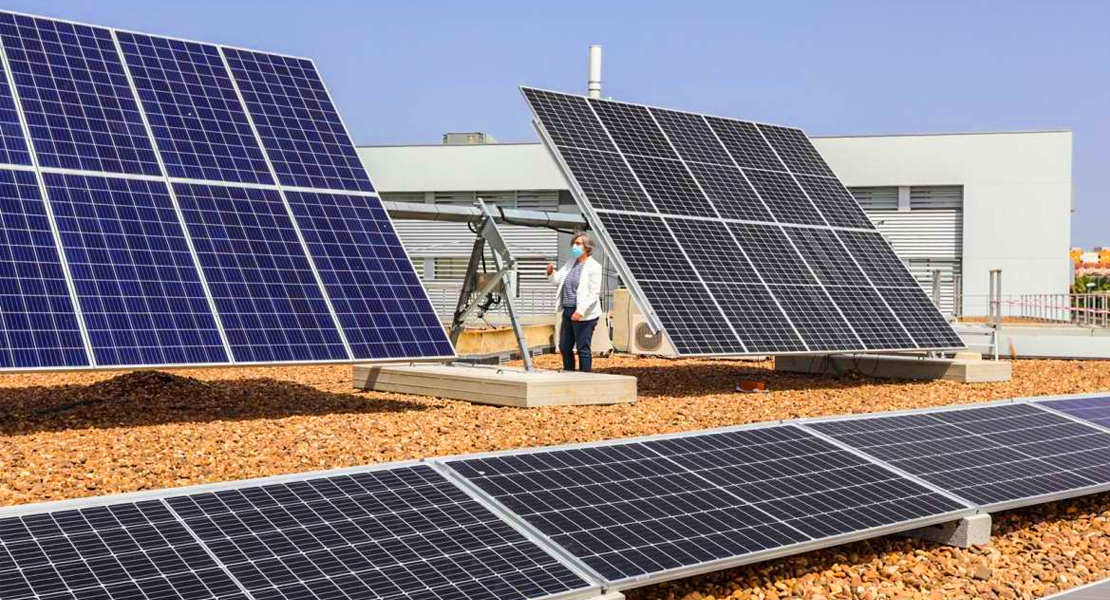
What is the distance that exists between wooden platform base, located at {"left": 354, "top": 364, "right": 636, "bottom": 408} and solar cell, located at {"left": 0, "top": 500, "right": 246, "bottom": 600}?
777 centimetres

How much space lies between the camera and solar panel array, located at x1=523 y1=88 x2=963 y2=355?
14.9 m

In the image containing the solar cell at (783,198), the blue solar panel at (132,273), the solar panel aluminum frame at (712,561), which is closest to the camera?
the solar panel aluminum frame at (712,561)

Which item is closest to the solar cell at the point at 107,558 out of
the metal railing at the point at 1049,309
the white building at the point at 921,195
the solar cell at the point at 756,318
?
the solar cell at the point at 756,318

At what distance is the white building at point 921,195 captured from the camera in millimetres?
40906

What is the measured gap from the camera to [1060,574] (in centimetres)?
750

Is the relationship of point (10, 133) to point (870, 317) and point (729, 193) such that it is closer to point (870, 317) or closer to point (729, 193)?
point (729, 193)

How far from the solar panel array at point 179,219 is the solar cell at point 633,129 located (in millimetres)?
4621

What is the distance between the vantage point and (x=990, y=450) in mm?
9211

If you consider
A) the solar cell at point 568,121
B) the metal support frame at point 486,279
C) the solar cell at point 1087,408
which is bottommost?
the solar cell at point 1087,408

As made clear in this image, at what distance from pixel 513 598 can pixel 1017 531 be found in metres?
4.75

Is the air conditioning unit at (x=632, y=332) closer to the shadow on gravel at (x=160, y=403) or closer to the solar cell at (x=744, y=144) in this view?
the solar cell at (x=744, y=144)

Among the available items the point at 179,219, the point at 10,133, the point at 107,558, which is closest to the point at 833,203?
the point at 179,219

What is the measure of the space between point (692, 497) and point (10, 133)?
841 centimetres

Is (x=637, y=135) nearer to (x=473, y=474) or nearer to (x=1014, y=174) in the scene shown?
(x=473, y=474)
